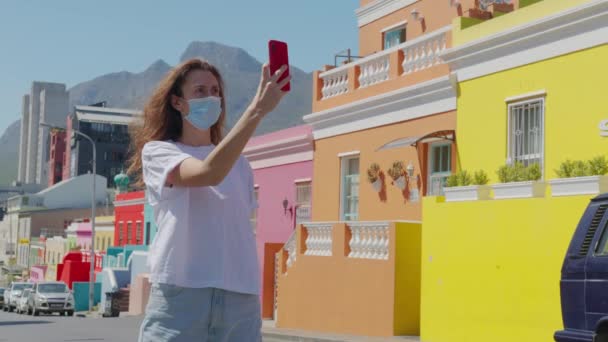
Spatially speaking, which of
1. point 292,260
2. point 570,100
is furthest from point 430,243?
point 292,260

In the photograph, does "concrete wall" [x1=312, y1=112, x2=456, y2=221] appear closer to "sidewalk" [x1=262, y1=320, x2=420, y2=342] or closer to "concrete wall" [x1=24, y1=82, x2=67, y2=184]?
"sidewalk" [x1=262, y1=320, x2=420, y2=342]

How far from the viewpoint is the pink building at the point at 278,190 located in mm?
26250

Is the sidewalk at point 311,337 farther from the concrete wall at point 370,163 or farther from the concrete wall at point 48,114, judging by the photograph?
the concrete wall at point 48,114

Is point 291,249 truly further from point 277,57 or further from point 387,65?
point 277,57

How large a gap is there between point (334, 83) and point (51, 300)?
893 inches

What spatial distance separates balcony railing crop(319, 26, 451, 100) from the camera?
19.8 metres

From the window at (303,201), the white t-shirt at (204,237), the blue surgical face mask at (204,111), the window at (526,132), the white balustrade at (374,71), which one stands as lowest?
the white t-shirt at (204,237)

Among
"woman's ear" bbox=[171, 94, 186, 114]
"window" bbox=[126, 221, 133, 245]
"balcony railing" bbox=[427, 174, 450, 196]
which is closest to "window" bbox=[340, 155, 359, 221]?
"balcony railing" bbox=[427, 174, 450, 196]

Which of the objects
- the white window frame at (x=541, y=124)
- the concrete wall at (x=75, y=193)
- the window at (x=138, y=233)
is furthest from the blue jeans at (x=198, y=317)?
the concrete wall at (x=75, y=193)

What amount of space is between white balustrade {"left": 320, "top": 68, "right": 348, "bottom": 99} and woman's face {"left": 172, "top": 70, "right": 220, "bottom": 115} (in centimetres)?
1941

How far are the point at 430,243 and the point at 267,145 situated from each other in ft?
36.1

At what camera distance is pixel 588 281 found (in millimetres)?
A: 9547

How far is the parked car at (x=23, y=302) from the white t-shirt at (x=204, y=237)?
42678 millimetres

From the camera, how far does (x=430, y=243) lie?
58.3ft
